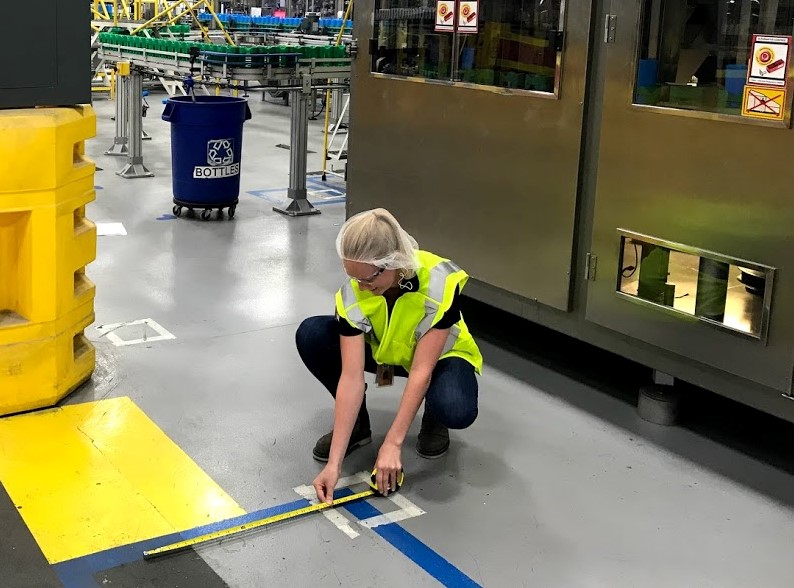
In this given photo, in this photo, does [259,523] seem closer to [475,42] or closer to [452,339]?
[452,339]

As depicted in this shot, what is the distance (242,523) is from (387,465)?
0.46 metres

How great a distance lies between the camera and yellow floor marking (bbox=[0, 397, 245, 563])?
2656 millimetres

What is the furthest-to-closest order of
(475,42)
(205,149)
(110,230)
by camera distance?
(205,149) → (110,230) → (475,42)

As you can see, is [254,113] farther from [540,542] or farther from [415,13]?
[540,542]

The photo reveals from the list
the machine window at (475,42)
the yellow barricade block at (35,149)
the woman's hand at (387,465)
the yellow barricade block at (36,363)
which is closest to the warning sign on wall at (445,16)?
the machine window at (475,42)

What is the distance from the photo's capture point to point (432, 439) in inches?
127

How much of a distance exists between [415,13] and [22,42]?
1.82 m

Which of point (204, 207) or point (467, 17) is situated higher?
point (467, 17)

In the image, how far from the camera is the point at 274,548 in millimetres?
2600

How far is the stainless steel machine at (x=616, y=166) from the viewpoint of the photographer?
2.97 m

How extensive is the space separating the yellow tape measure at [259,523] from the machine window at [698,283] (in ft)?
3.83

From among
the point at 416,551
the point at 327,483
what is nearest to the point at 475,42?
the point at 327,483

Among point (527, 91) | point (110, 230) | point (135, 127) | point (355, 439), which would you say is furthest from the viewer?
point (135, 127)

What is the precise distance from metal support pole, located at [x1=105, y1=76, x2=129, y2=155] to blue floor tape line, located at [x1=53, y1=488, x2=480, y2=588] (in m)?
6.02
